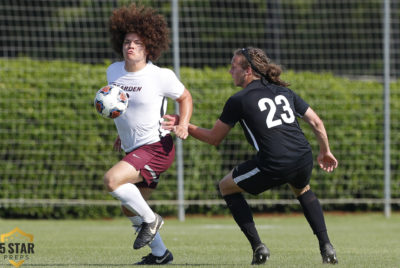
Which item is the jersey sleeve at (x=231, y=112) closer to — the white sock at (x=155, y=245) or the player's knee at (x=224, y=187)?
the player's knee at (x=224, y=187)

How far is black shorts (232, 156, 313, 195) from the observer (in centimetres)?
584

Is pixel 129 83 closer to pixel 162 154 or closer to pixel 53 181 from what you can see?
pixel 162 154

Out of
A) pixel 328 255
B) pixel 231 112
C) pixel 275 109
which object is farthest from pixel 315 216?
pixel 231 112

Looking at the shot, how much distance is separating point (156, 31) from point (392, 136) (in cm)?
653

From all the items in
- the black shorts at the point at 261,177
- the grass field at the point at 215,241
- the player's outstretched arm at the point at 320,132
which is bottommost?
the grass field at the point at 215,241

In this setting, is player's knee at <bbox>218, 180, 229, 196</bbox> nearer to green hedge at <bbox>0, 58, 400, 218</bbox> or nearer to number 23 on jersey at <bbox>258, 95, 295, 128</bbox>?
number 23 on jersey at <bbox>258, 95, 295, 128</bbox>

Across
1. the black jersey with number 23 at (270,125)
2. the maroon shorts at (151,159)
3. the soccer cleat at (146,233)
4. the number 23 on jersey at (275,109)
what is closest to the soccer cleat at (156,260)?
the soccer cleat at (146,233)

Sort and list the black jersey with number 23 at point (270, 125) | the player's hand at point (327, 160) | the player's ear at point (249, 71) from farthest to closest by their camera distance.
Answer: the player's hand at point (327, 160) < the player's ear at point (249, 71) < the black jersey with number 23 at point (270, 125)

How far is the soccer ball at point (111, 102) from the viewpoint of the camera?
6094 millimetres

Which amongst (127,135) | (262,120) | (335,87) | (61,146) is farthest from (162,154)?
(335,87)

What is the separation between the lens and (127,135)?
21.1ft

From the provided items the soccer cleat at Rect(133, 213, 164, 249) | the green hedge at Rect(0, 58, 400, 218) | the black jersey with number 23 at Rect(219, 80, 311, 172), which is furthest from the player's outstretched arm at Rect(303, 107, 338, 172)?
the green hedge at Rect(0, 58, 400, 218)

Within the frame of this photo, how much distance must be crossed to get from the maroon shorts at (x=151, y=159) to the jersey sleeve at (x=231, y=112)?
27.3 inches

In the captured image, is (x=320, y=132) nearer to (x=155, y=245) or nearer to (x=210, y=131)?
(x=210, y=131)
